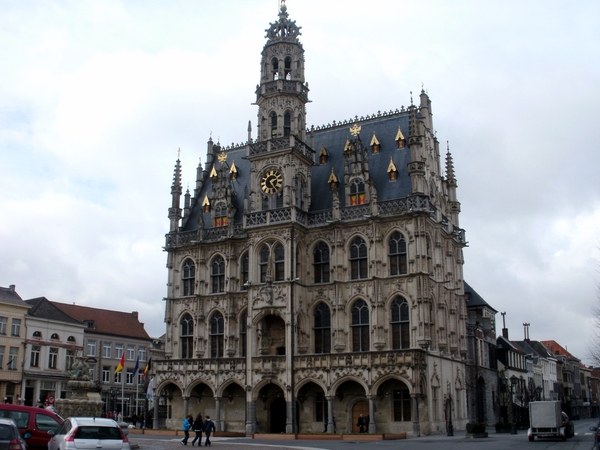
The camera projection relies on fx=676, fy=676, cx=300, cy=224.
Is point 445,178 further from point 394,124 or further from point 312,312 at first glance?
point 312,312

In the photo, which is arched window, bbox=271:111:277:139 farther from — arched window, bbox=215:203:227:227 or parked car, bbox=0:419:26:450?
parked car, bbox=0:419:26:450

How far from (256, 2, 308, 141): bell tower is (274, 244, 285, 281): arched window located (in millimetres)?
8750

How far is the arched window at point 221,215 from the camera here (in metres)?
54.5

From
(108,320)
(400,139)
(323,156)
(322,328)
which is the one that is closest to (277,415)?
(322,328)

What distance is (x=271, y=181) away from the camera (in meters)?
50.7

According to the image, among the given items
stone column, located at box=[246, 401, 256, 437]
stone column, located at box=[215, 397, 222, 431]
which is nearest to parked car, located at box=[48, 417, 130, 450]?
stone column, located at box=[246, 401, 256, 437]

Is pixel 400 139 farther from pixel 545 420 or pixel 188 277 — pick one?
pixel 545 420

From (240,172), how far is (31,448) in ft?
125

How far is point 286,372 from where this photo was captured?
4578 cm

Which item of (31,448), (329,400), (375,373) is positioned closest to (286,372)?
(329,400)

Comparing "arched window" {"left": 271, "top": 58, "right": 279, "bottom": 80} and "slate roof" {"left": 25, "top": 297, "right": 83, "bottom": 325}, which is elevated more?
"arched window" {"left": 271, "top": 58, "right": 279, "bottom": 80}

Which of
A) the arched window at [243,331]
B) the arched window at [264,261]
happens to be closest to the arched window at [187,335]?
the arched window at [243,331]

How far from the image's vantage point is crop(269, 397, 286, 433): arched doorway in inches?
1886

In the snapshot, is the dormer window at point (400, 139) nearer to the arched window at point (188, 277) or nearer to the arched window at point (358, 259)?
Result: the arched window at point (358, 259)
